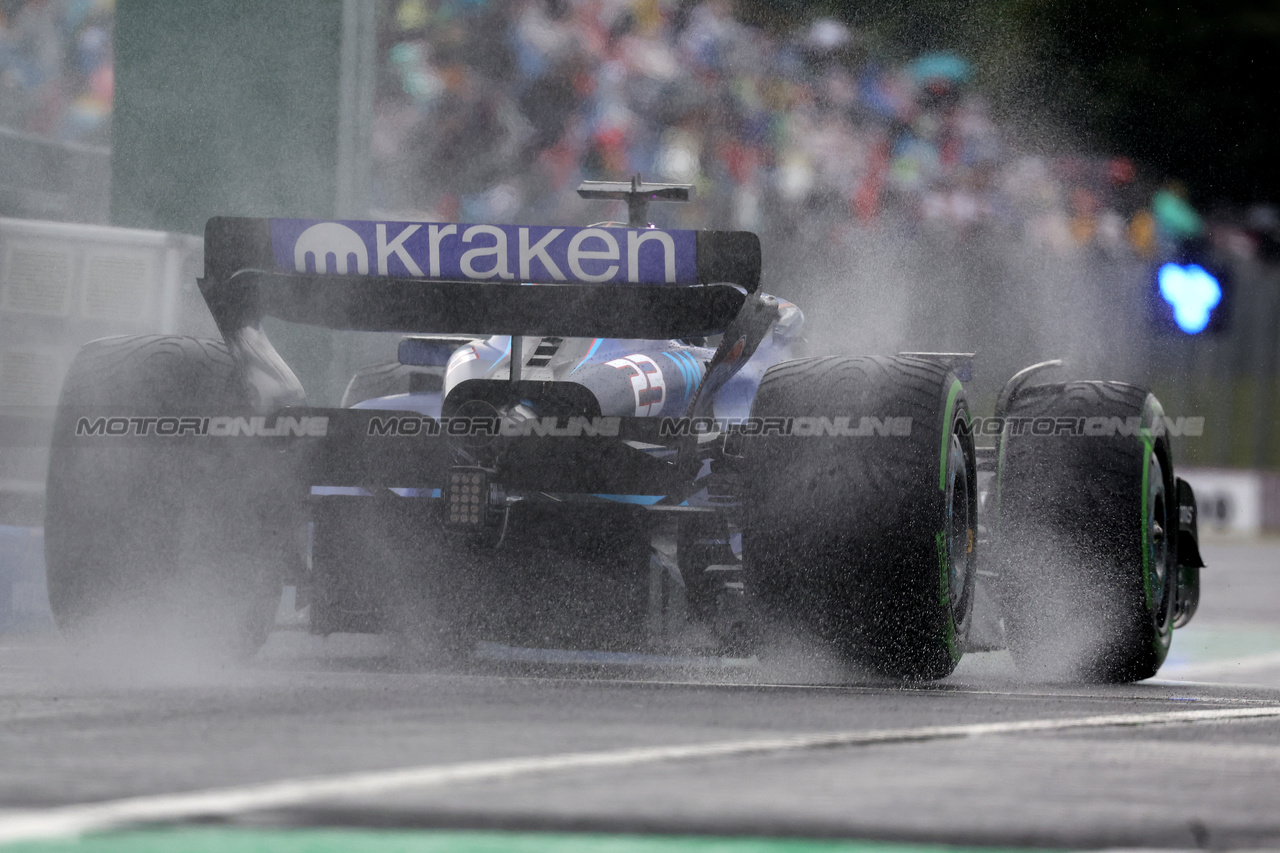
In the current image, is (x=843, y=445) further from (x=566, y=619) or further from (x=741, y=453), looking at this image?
(x=566, y=619)

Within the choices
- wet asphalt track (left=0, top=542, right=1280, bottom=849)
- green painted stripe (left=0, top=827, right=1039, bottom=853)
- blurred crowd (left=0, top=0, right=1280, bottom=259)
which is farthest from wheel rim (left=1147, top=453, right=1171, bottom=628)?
blurred crowd (left=0, top=0, right=1280, bottom=259)

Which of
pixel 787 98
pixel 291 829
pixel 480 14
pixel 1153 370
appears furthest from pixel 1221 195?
pixel 291 829

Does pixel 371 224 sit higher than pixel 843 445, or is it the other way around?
pixel 371 224

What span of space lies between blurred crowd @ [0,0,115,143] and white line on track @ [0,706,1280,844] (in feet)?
64.3

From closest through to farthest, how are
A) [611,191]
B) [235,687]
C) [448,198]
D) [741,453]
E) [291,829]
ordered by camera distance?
[291,829]
[235,687]
[741,453]
[611,191]
[448,198]

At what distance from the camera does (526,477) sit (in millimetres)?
6367

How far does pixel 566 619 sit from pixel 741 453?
2.56 feet

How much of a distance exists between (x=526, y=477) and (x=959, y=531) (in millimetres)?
1316

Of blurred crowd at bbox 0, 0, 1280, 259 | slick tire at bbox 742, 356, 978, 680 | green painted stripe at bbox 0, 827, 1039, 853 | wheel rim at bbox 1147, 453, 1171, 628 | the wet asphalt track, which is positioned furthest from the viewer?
blurred crowd at bbox 0, 0, 1280, 259

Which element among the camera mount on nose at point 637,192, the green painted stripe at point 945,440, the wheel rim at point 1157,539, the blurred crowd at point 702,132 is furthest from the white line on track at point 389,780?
the blurred crowd at point 702,132

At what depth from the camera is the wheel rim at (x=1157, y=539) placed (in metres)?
7.37

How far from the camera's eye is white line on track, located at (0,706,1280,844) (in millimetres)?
3561

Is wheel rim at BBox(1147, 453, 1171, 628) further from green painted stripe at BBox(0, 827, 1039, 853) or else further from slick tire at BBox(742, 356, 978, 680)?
green painted stripe at BBox(0, 827, 1039, 853)

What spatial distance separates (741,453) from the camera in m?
6.28
